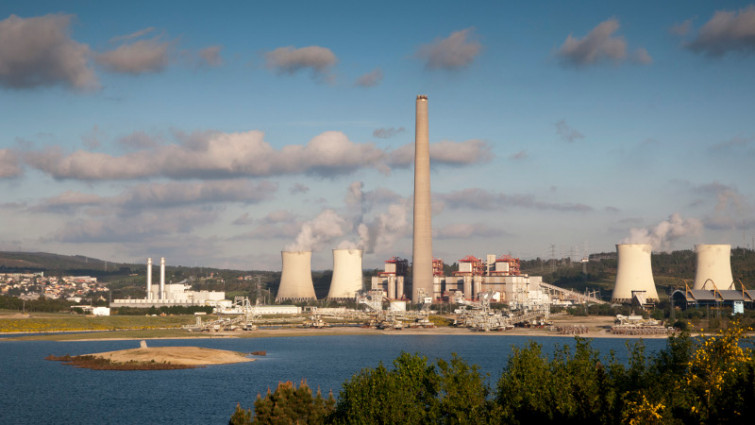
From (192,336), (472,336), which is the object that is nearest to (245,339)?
(192,336)

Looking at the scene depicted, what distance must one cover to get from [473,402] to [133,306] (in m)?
160

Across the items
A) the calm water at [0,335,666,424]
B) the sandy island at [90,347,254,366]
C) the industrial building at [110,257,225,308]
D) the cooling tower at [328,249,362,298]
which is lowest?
the calm water at [0,335,666,424]

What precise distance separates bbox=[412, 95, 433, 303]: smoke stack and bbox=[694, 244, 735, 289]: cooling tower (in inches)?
1975

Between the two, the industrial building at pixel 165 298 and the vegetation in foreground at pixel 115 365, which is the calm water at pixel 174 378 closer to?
the vegetation in foreground at pixel 115 365

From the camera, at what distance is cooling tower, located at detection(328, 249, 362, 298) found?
172250 millimetres

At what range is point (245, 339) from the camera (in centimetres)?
13325

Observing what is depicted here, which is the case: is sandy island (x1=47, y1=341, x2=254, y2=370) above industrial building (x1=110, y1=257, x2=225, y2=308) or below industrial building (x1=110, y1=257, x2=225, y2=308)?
below

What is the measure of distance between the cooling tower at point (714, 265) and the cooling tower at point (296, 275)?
76.4 meters

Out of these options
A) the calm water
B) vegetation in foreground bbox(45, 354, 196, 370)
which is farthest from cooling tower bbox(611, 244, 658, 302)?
vegetation in foreground bbox(45, 354, 196, 370)

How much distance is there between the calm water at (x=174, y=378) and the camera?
54781 mm

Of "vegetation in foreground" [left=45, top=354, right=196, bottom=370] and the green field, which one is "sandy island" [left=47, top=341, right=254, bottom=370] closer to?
"vegetation in foreground" [left=45, top=354, right=196, bottom=370]

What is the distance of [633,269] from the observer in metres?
148

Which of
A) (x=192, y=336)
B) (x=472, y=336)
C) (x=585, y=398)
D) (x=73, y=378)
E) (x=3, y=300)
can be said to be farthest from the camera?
(x=3, y=300)

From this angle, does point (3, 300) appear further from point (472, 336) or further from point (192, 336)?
point (472, 336)
